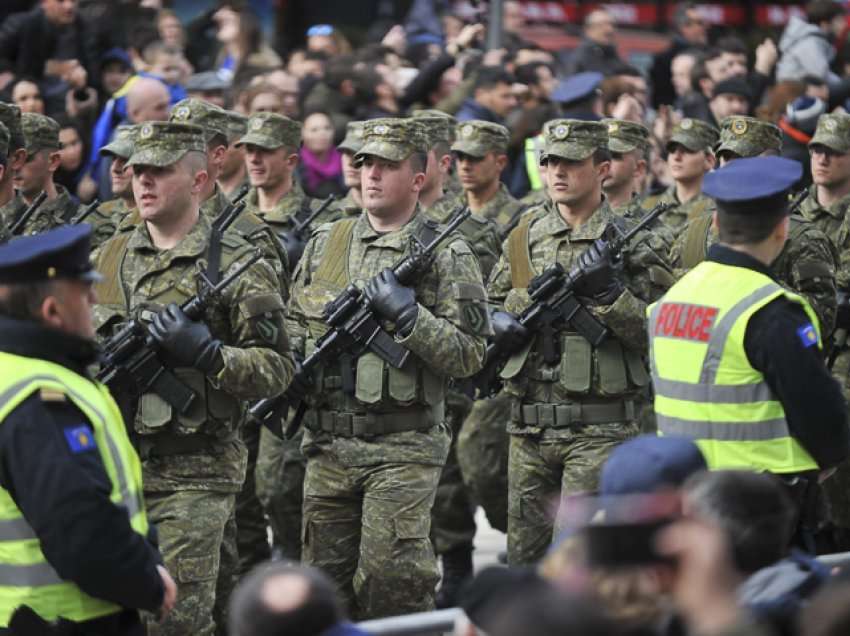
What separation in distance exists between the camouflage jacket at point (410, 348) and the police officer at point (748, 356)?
154cm

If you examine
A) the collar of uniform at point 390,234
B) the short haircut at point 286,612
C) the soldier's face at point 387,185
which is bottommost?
the collar of uniform at point 390,234

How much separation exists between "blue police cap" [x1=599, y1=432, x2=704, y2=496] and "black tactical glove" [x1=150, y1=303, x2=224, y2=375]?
102 inches

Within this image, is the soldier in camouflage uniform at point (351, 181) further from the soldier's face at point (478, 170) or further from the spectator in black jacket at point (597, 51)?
the spectator in black jacket at point (597, 51)

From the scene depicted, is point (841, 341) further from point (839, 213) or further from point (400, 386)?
point (400, 386)

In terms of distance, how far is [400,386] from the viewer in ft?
27.0

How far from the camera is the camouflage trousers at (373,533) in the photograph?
8133mm

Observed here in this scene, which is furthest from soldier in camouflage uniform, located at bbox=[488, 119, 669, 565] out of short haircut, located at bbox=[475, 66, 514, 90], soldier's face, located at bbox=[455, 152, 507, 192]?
short haircut, located at bbox=[475, 66, 514, 90]

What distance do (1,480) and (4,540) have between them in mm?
201

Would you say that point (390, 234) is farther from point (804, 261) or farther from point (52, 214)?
point (52, 214)

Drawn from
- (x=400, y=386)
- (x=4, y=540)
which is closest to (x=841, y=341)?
(x=400, y=386)

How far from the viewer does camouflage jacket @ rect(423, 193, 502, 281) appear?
10.9 metres

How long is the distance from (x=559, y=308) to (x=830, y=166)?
2.53 meters

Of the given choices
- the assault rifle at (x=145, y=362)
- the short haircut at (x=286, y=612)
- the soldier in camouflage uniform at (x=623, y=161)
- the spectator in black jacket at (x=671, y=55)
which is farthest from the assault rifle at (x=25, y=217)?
the spectator in black jacket at (x=671, y=55)

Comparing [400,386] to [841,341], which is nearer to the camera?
[400,386]
